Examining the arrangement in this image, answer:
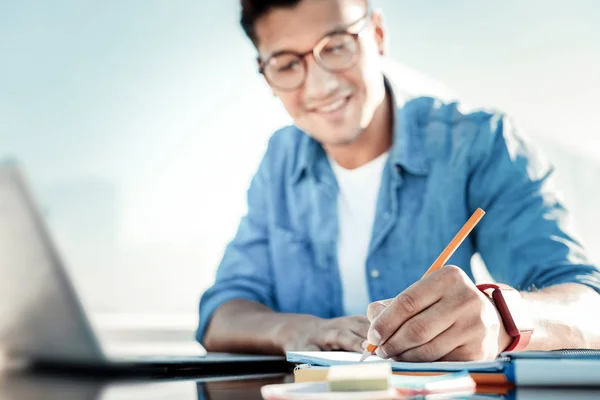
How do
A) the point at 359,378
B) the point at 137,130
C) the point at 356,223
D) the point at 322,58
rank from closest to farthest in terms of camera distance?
1. the point at 359,378
2. the point at 322,58
3. the point at 356,223
4. the point at 137,130

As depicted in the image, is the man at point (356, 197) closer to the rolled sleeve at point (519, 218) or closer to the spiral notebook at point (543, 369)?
the rolled sleeve at point (519, 218)

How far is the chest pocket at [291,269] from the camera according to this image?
154 cm

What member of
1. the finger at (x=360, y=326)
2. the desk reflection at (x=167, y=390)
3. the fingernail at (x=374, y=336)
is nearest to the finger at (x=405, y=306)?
the fingernail at (x=374, y=336)

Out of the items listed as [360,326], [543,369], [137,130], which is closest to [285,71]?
[360,326]

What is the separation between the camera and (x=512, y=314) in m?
0.78

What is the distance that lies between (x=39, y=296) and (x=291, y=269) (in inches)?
31.0

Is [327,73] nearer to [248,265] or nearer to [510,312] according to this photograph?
[248,265]

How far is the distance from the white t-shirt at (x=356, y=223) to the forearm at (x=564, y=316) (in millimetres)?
496

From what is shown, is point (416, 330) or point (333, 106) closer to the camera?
point (416, 330)

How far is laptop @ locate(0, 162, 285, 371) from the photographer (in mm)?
811

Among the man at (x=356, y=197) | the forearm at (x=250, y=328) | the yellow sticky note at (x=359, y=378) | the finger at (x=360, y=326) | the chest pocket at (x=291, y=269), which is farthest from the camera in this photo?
the chest pocket at (x=291, y=269)

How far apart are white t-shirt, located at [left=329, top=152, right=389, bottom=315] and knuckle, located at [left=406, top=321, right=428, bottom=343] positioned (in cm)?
76

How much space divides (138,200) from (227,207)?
2.57ft

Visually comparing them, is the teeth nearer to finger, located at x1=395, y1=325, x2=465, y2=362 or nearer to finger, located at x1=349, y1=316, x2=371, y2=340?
finger, located at x1=349, y1=316, x2=371, y2=340
